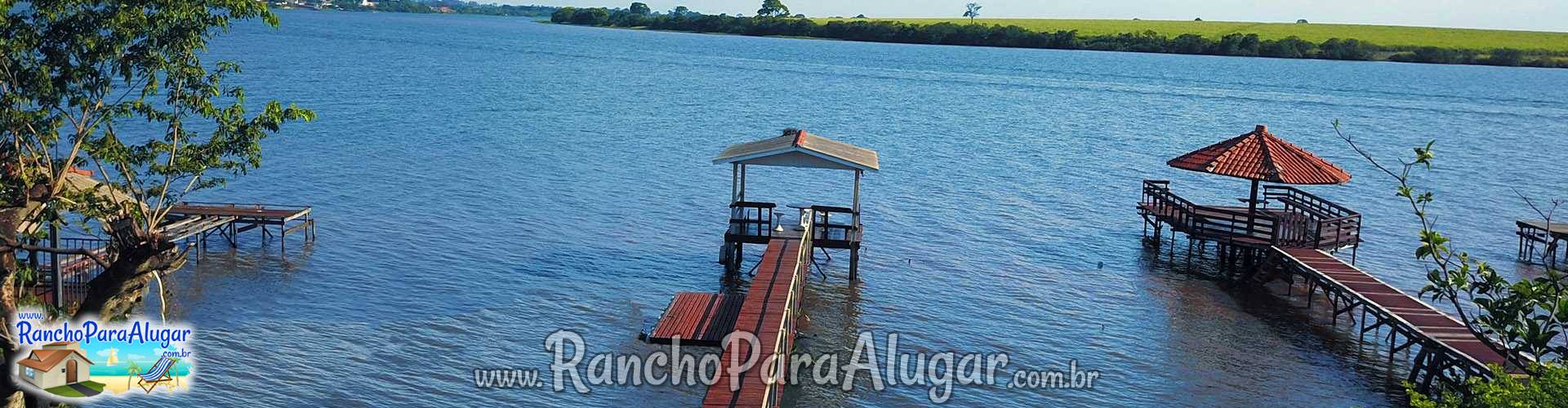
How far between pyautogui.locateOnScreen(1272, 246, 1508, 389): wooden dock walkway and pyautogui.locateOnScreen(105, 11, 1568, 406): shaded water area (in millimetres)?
632

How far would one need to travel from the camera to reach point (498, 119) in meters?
66.7

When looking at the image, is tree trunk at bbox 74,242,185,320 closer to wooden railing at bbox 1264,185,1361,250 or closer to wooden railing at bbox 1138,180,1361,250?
wooden railing at bbox 1138,180,1361,250

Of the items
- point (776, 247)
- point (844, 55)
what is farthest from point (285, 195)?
point (844, 55)

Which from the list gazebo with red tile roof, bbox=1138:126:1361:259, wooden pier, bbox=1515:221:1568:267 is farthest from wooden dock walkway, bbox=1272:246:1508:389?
wooden pier, bbox=1515:221:1568:267

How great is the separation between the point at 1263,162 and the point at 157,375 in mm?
22741

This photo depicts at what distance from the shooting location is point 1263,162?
29750mm

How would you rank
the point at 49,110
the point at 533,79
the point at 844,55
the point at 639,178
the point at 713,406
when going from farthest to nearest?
the point at 844,55 → the point at 533,79 → the point at 639,178 → the point at 49,110 → the point at 713,406

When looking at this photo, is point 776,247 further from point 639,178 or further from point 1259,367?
point 639,178

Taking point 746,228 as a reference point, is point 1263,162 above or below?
above

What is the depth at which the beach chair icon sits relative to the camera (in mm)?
19094

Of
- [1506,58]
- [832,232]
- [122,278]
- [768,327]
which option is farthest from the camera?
[1506,58]

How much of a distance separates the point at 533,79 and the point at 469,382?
82.0 meters

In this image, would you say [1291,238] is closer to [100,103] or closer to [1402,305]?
[1402,305]

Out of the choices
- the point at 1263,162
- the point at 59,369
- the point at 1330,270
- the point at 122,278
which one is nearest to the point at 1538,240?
the point at 1263,162
